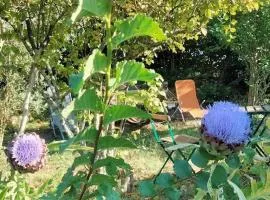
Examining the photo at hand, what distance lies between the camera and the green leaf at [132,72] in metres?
0.98

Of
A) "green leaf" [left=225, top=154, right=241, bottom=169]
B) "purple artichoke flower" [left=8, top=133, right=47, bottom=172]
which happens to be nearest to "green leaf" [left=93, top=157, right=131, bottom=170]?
"green leaf" [left=225, top=154, right=241, bottom=169]

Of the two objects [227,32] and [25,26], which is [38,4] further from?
[227,32]

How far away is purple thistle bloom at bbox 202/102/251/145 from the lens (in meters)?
1.15

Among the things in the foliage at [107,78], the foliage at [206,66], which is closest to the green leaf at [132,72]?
the foliage at [107,78]

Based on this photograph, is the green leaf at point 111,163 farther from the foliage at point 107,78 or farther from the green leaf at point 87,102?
the green leaf at point 87,102

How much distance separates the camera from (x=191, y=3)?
458cm

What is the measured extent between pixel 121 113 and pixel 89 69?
0.15 metres

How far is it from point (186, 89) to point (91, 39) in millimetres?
5702

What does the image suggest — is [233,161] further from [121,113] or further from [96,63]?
[96,63]

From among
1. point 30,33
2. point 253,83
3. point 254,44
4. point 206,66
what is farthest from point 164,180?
point 206,66

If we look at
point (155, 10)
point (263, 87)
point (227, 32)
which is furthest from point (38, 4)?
point (263, 87)

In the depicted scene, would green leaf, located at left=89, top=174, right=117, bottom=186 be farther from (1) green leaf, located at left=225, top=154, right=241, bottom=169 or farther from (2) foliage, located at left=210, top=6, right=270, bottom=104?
(2) foliage, located at left=210, top=6, right=270, bottom=104

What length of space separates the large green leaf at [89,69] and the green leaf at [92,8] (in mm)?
67

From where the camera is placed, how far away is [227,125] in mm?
1147
